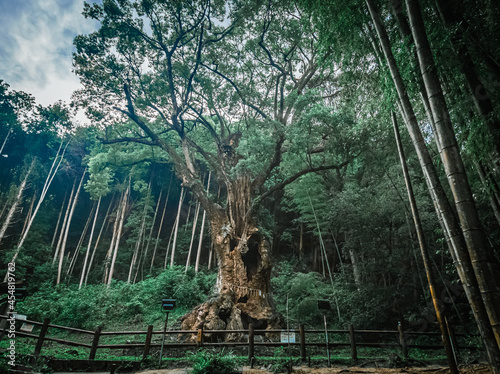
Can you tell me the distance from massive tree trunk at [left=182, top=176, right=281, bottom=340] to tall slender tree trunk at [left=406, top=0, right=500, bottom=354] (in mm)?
5920

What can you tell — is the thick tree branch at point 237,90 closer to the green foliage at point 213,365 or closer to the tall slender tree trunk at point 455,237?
the tall slender tree trunk at point 455,237

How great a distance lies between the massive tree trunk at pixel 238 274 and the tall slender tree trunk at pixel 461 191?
5.92 metres

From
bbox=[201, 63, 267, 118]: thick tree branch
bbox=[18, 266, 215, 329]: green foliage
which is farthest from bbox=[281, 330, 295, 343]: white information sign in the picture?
bbox=[201, 63, 267, 118]: thick tree branch

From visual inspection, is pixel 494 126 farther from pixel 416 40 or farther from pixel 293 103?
pixel 293 103

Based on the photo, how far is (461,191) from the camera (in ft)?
6.44

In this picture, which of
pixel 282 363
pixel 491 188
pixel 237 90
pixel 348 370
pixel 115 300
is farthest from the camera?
pixel 115 300

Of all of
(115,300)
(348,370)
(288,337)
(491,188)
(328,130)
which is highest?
(328,130)

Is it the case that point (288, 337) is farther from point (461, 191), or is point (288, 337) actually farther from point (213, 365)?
point (461, 191)

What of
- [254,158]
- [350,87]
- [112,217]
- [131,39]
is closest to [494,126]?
[350,87]

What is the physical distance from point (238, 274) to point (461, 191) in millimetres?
6523

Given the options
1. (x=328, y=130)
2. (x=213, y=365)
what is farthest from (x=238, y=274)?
(x=328, y=130)

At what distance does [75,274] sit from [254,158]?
57.1 ft

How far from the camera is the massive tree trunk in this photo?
22.3 ft

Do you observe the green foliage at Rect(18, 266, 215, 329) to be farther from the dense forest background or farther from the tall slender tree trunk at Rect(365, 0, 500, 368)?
the tall slender tree trunk at Rect(365, 0, 500, 368)
